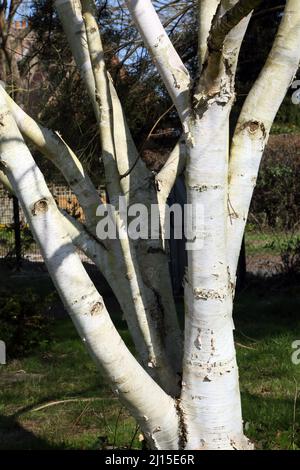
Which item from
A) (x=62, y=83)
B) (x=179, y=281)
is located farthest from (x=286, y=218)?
(x=62, y=83)

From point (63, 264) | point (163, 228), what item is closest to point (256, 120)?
point (163, 228)

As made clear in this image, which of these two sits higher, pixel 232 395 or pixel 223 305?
pixel 223 305

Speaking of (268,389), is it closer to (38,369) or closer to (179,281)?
(38,369)

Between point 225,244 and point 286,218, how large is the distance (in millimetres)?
11268

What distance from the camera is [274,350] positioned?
6.19m

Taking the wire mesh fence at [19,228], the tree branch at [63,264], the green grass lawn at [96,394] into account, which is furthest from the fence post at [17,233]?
the tree branch at [63,264]

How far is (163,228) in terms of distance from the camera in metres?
3.32

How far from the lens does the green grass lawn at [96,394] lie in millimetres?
4254

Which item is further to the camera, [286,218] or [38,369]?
[286,218]

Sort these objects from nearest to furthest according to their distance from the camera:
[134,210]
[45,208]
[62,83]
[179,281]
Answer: [45,208] → [134,210] → [62,83] → [179,281]

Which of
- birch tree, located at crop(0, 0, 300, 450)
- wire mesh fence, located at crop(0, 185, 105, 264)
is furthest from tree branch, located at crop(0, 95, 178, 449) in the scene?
wire mesh fence, located at crop(0, 185, 105, 264)

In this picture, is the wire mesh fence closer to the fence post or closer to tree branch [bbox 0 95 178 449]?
the fence post

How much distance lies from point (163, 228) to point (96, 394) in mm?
2277

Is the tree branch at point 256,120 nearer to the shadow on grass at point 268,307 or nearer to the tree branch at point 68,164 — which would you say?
the tree branch at point 68,164
